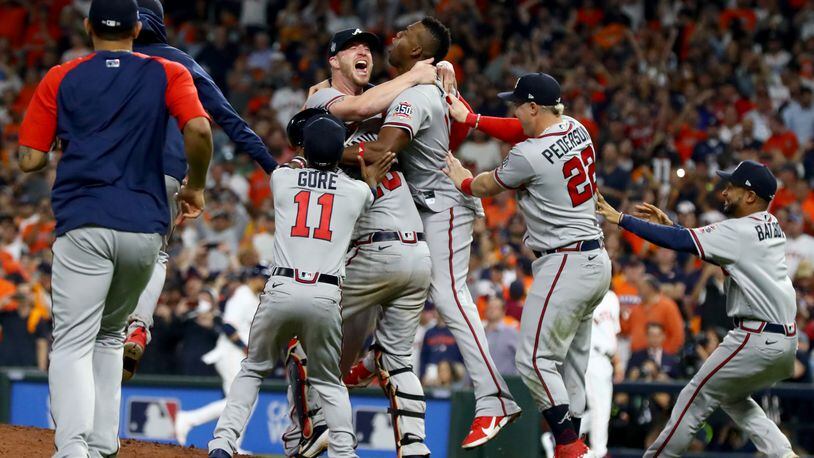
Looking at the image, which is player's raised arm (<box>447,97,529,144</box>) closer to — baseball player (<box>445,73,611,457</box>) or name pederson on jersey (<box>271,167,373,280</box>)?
baseball player (<box>445,73,611,457</box>)

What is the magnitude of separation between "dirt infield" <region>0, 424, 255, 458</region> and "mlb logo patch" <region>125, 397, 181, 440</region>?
346 centimetres

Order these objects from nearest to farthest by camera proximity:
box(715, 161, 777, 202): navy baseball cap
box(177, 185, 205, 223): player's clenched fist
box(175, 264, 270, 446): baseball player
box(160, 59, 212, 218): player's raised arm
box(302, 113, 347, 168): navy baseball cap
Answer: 1. box(160, 59, 212, 218): player's raised arm
2. box(177, 185, 205, 223): player's clenched fist
3. box(302, 113, 347, 168): navy baseball cap
4. box(715, 161, 777, 202): navy baseball cap
5. box(175, 264, 270, 446): baseball player

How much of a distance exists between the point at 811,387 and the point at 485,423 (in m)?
5.75

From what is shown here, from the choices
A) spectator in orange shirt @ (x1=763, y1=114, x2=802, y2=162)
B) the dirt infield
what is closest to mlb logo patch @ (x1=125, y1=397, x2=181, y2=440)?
the dirt infield

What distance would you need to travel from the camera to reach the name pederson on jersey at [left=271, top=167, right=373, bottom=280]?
253 inches

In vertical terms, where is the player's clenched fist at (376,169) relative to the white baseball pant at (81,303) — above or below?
above

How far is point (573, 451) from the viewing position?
7.08 meters

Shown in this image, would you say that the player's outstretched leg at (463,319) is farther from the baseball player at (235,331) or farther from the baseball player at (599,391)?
the baseball player at (235,331)

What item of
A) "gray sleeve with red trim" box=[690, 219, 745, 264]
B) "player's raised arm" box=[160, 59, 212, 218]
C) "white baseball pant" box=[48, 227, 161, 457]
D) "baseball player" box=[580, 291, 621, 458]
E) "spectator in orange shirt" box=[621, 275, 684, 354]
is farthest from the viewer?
"spectator in orange shirt" box=[621, 275, 684, 354]

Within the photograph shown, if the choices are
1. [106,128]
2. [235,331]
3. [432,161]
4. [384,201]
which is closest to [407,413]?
[384,201]

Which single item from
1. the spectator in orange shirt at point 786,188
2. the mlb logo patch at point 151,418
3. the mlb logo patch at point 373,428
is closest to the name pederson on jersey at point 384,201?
the mlb logo patch at point 373,428

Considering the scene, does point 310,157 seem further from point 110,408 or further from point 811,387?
point 811,387

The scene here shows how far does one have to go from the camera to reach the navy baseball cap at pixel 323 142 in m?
6.49

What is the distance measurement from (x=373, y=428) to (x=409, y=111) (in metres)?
5.12
